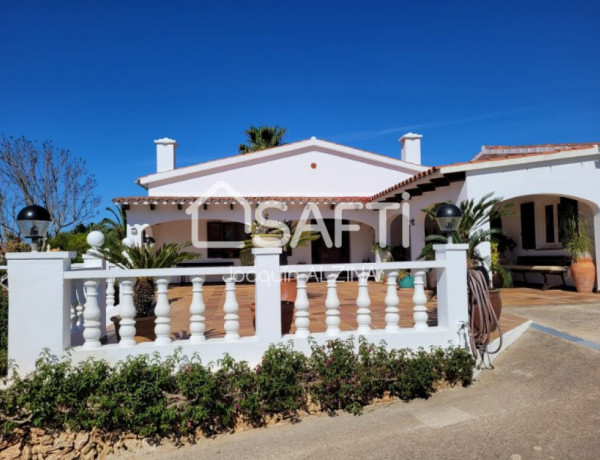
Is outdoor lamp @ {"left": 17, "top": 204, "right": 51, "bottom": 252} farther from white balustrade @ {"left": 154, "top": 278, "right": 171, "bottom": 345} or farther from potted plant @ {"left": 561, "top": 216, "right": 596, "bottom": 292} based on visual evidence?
potted plant @ {"left": 561, "top": 216, "right": 596, "bottom": 292}

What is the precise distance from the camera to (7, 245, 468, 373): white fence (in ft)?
11.7

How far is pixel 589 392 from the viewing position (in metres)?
3.70

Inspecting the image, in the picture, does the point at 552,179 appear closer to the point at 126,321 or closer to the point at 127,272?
the point at 127,272

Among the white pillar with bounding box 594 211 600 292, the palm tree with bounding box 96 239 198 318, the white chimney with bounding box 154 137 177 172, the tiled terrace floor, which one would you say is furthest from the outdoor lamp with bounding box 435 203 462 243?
the white chimney with bounding box 154 137 177 172

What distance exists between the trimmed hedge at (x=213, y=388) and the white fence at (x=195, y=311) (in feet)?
0.45

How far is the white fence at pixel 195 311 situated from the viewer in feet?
11.7

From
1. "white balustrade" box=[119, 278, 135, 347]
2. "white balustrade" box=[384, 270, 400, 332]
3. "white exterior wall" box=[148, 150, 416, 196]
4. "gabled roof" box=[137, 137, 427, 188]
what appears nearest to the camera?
"white balustrade" box=[119, 278, 135, 347]

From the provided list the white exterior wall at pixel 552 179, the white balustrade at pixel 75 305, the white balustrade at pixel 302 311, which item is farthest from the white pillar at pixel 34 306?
the white exterior wall at pixel 552 179

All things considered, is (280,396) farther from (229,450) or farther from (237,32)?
(237,32)

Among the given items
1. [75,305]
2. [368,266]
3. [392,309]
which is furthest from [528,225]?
[75,305]

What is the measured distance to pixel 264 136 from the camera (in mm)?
25094

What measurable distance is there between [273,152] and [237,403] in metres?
12.4

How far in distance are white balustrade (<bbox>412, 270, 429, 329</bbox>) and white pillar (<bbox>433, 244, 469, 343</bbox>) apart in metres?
0.25

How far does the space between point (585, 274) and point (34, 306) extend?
10.4 m
